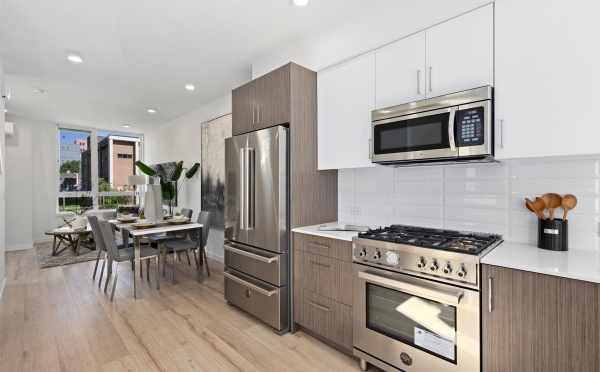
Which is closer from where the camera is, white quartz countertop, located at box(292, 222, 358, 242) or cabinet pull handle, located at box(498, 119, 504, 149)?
cabinet pull handle, located at box(498, 119, 504, 149)

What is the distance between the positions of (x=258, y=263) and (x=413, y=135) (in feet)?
5.59

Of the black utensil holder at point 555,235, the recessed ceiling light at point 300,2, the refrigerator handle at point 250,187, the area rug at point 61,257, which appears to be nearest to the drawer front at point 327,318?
the refrigerator handle at point 250,187

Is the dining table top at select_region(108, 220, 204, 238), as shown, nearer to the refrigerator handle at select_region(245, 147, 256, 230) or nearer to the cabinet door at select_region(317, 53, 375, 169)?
the refrigerator handle at select_region(245, 147, 256, 230)

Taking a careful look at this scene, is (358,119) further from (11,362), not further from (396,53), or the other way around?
(11,362)

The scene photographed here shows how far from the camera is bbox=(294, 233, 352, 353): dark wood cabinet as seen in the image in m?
2.10

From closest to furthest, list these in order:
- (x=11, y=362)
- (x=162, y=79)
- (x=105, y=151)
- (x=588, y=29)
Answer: (x=588, y=29) < (x=11, y=362) < (x=162, y=79) < (x=105, y=151)

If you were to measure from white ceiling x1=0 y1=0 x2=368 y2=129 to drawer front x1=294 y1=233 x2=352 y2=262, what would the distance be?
1883 millimetres

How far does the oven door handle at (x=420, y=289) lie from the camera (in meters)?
1.53

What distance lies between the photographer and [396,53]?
2119 millimetres

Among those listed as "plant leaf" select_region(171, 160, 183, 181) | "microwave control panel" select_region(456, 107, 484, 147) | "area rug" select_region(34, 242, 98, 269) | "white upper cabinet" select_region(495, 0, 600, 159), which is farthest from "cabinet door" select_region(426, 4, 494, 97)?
"area rug" select_region(34, 242, 98, 269)

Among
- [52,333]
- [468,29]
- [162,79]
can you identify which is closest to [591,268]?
[468,29]

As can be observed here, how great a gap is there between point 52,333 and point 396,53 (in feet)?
12.1

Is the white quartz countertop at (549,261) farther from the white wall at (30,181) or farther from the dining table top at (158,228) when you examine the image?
the white wall at (30,181)

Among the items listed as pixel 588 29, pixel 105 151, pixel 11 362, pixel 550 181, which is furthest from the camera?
pixel 105 151
